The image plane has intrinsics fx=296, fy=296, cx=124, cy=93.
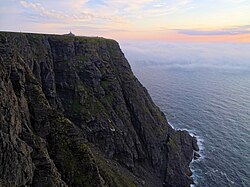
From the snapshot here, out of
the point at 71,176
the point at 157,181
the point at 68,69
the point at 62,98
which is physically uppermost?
the point at 68,69

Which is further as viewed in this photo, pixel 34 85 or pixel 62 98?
pixel 62 98

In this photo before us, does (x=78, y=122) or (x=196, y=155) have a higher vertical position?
(x=78, y=122)

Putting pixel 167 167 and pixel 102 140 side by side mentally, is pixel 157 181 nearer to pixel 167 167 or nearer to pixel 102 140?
pixel 167 167

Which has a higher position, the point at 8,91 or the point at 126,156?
the point at 8,91

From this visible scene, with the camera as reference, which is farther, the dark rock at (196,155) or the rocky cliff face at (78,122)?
the dark rock at (196,155)

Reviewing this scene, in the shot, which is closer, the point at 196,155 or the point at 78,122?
the point at 78,122

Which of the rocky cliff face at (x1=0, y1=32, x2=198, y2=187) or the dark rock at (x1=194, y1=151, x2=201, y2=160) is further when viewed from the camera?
the dark rock at (x1=194, y1=151, x2=201, y2=160)

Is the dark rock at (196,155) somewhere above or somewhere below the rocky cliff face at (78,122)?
below

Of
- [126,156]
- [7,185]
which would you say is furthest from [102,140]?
[7,185]
